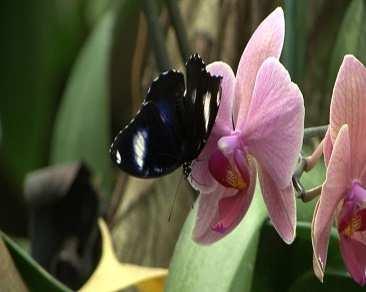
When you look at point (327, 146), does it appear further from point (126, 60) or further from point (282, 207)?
point (126, 60)

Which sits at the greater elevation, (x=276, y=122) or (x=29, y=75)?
(x=276, y=122)

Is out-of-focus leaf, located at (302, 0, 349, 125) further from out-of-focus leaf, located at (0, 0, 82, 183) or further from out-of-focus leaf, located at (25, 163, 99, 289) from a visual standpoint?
out-of-focus leaf, located at (0, 0, 82, 183)

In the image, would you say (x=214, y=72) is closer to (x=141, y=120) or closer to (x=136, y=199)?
(x=141, y=120)

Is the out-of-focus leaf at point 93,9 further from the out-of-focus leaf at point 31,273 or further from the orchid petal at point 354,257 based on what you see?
the orchid petal at point 354,257

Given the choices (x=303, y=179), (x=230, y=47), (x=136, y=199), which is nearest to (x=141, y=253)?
(x=136, y=199)

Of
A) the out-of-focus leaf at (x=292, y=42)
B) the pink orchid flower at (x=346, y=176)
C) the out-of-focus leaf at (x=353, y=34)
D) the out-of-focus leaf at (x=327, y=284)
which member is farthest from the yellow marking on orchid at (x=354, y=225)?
the out-of-focus leaf at (x=353, y=34)

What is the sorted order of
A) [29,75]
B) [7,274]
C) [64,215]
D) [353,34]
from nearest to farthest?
1. [7,274]
2. [353,34]
3. [64,215]
4. [29,75]

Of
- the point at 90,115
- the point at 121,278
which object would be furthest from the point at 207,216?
the point at 90,115
